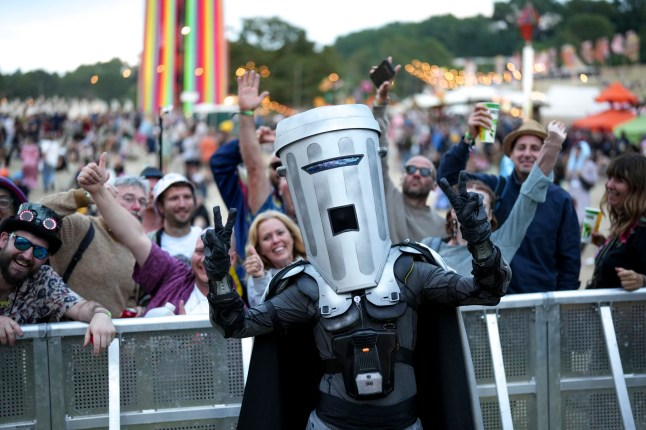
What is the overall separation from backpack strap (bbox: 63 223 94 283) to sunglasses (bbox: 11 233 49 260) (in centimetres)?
80

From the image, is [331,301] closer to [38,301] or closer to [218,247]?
[218,247]

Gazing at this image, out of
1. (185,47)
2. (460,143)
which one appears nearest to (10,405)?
(460,143)

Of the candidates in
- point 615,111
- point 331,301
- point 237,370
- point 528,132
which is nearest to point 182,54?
point 615,111

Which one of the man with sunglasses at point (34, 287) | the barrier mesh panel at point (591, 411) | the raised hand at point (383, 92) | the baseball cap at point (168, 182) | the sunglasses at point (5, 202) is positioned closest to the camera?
the man with sunglasses at point (34, 287)

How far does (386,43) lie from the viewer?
110125 mm

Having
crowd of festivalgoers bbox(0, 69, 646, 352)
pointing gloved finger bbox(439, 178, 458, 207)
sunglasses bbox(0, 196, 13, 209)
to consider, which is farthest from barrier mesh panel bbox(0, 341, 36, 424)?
pointing gloved finger bbox(439, 178, 458, 207)

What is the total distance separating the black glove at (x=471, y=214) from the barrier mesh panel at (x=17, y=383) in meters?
2.15

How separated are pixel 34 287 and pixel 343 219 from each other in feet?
5.53

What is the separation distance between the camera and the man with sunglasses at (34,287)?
3.71 meters

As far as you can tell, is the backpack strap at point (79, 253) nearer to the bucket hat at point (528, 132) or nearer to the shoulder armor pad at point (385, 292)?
the shoulder armor pad at point (385, 292)

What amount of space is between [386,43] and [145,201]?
108m

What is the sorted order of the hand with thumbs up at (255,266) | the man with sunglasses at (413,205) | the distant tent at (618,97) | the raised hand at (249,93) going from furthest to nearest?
the distant tent at (618,97)
the man with sunglasses at (413,205)
the raised hand at (249,93)
the hand with thumbs up at (255,266)

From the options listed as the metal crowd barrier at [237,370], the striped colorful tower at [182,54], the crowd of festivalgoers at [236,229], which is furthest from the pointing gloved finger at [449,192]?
the striped colorful tower at [182,54]

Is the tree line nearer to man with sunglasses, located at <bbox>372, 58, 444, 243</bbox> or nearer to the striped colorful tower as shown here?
the striped colorful tower
